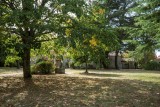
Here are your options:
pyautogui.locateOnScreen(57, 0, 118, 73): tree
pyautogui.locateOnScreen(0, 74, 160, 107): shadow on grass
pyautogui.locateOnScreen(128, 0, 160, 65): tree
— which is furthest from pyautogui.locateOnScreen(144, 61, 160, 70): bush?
pyautogui.locateOnScreen(0, 74, 160, 107): shadow on grass

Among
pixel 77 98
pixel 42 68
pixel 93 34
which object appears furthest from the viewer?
pixel 42 68

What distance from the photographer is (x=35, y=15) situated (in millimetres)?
11359

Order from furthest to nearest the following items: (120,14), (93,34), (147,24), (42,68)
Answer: (120,14), (42,68), (147,24), (93,34)

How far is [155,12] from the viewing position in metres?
12.8

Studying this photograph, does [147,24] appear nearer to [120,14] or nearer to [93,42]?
[93,42]

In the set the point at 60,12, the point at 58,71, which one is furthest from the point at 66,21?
the point at 58,71

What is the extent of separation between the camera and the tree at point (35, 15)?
11.2 meters

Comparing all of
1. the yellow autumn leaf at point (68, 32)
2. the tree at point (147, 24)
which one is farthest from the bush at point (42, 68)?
the yellow autumn leaf at point (68, 32)

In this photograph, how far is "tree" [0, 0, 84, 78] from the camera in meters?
11.2

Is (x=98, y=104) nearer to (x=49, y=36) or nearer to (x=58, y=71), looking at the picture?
(x=49, y=36)

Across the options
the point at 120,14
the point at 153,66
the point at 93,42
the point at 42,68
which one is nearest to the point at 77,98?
the point at 93,42

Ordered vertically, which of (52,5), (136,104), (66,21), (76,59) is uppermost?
(52,5)

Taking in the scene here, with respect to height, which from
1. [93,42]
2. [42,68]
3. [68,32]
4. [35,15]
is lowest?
[42,68]

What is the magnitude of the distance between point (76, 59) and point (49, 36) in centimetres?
935
